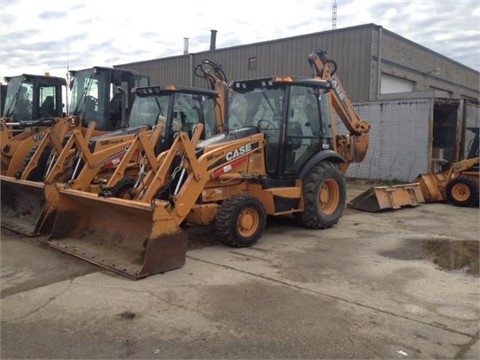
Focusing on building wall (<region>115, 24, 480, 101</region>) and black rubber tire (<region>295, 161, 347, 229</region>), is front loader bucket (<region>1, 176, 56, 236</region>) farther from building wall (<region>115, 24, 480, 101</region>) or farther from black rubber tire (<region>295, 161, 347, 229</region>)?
building wall (<region>115, 24, 480, 101</region>)

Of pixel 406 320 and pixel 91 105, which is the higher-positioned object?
pixel 91 105

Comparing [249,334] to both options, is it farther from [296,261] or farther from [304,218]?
[304,218]

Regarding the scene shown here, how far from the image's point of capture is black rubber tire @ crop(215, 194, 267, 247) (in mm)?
6453

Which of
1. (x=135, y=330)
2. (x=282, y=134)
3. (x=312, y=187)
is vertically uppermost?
(x=282, y=134)

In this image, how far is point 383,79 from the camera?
19406mm

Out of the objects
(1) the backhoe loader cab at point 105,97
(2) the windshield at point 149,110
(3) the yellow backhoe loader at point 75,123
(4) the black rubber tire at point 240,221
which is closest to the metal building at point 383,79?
(4) the black rubber tire at point 240,221

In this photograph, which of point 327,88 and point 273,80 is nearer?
point 273,80

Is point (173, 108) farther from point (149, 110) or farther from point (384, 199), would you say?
point (384, 199)

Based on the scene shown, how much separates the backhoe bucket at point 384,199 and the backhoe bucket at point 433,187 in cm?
63

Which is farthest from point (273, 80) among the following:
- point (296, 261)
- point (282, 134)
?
point (296, 261)

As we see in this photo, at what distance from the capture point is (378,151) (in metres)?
16.0

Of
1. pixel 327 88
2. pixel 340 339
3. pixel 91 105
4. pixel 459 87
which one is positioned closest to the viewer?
pixel 340 339

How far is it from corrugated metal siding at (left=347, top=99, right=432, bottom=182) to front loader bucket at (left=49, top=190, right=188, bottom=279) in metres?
11.4

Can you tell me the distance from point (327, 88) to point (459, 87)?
24041 mm
